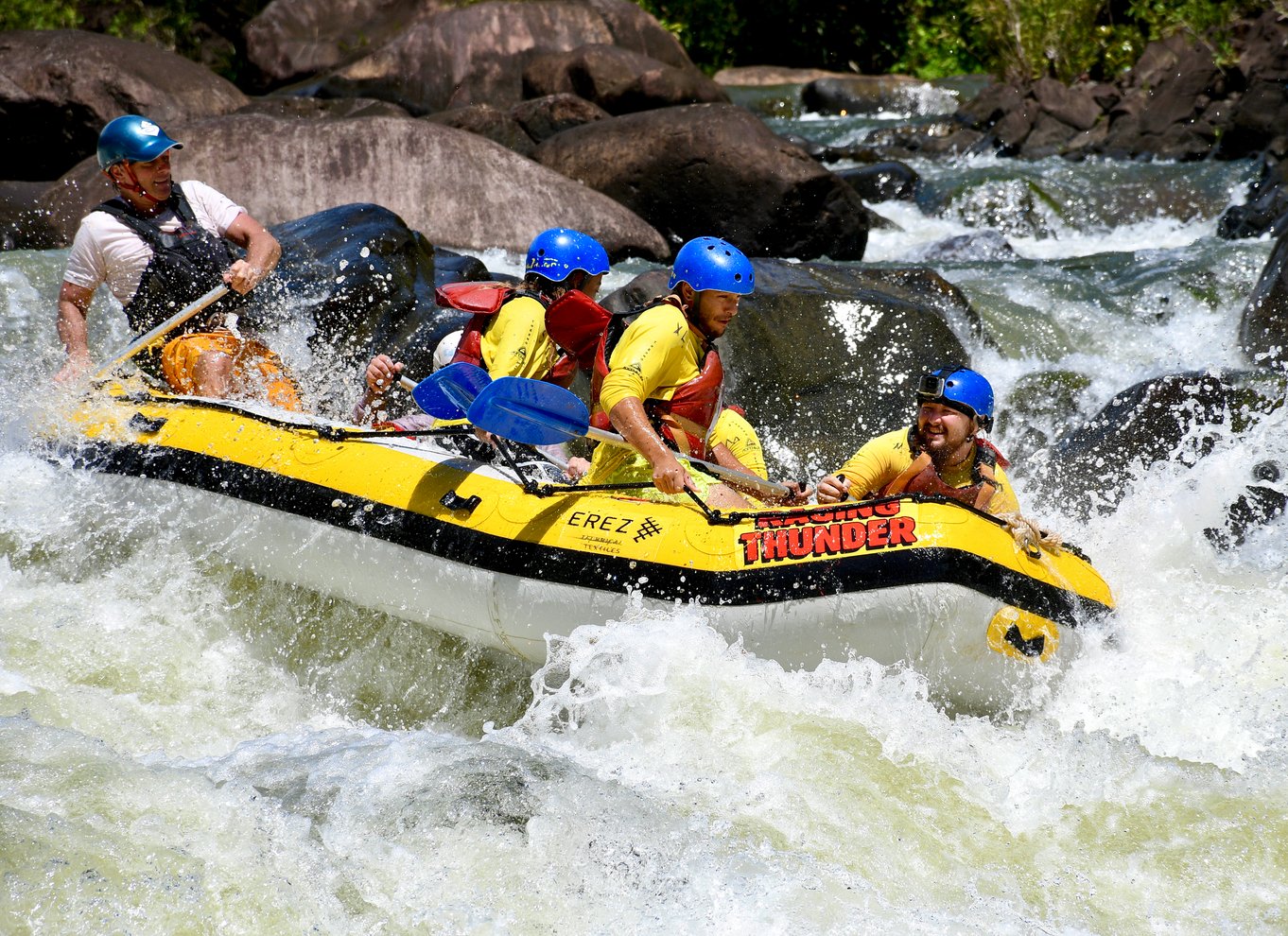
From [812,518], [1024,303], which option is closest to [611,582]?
[812,518]

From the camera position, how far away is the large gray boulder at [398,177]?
963 cm

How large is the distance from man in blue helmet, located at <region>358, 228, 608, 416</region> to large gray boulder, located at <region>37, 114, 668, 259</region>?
4484mm

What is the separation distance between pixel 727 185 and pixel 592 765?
737 centimetres

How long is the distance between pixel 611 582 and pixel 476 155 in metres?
6.38

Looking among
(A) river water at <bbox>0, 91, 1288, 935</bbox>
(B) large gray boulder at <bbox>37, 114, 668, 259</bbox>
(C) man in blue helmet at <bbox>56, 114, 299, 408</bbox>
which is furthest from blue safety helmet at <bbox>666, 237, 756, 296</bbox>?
(B) large gray boulder at <bbox>37, 114, 668, 259</bbox>

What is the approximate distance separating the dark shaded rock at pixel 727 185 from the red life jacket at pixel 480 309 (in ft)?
17.8

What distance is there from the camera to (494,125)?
43.5 feet

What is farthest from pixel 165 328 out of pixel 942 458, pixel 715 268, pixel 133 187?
pixel 942 458

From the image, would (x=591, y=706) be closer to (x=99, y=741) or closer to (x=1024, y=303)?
(x=99, y=741)

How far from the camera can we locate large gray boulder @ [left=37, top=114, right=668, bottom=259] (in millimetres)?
9633

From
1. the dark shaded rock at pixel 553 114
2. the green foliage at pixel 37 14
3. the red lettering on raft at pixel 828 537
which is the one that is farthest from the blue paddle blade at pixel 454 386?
the green foliage at pixel 37 14

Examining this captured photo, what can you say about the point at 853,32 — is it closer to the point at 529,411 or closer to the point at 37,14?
the point at 37,14

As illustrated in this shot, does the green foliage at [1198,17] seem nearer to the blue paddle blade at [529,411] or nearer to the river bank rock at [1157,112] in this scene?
the river bank rock at [1157,112]

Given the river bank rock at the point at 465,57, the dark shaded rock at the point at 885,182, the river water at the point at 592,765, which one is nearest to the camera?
the river water at the point at 592,765
